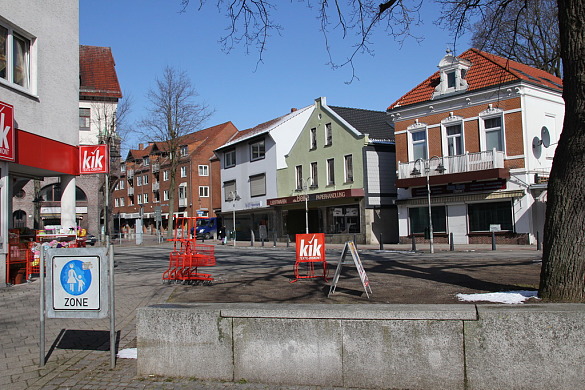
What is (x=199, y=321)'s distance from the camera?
5312 mm

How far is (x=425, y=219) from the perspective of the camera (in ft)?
102

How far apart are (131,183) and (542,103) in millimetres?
69567

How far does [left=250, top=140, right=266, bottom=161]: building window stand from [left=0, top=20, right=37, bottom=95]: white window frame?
106 ft

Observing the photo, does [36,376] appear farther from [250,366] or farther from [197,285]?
[197,285]

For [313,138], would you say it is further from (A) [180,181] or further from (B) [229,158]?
(A) [180,181]

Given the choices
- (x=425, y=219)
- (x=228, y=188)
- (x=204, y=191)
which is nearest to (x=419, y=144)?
(x=425, y=219)

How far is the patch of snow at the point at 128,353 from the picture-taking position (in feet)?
20.1

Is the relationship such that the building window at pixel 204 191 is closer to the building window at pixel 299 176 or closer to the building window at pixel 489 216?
the building window at pixel 299 176

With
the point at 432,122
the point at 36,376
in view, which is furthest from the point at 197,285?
the point at 432,122

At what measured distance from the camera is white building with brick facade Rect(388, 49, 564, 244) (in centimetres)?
2617

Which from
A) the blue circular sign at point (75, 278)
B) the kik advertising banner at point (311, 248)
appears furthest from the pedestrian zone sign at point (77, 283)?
the kik advertising banner at point (311, 248)

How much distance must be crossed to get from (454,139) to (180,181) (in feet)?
149

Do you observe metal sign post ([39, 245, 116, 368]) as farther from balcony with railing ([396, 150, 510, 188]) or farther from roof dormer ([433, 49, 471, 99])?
roof dormer ([433, 49, 471, 99])

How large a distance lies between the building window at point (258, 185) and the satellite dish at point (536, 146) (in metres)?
24.0
